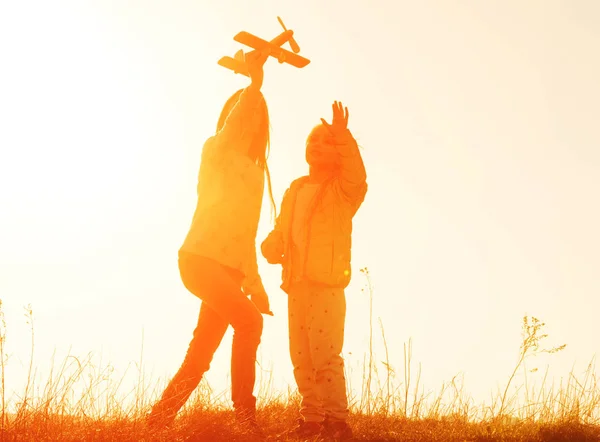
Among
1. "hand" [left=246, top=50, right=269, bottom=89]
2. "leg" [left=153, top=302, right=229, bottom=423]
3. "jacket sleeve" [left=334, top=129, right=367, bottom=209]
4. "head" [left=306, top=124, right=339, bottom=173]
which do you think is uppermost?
"hand" [left=246, top=50, right=269, bottom=89]

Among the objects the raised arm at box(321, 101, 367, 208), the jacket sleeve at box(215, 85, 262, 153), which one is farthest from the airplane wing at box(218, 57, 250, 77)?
the raised arm at box(321, 101, 367, 208)

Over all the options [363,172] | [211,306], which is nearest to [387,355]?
[363,172]

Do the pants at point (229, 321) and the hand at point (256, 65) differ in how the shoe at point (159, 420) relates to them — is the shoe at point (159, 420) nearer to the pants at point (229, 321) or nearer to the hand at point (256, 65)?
the pants at point (229, 321)

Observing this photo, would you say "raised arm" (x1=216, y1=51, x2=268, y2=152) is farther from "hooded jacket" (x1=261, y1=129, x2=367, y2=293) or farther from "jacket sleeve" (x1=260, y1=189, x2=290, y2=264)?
"jacket sleeve" (x1=260, y1=189, x2=290, y2=264)

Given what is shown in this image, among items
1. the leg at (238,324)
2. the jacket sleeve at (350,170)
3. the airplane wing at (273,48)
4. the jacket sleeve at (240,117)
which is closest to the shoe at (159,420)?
the leg at (238,324)

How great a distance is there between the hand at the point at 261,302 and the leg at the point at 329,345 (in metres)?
0.44

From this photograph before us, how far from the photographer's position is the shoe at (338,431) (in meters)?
4.65

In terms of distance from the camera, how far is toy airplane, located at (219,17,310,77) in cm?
476

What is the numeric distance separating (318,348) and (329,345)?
8 cm

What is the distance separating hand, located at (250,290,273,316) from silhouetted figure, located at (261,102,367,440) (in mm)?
436

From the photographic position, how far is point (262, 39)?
4805 mm

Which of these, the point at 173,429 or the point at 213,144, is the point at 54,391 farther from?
the point at 213,144

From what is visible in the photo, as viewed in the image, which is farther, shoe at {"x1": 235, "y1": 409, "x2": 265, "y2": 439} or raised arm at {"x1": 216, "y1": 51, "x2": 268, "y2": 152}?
raised arm at {"x1": 216, "y1": 51, "x2": 268, "y2": 152}

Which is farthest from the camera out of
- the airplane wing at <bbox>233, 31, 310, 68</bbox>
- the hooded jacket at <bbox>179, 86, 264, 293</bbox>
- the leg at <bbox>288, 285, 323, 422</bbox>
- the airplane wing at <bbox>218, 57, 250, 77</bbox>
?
the leg at <bbox>288, 285, 323, 422</bbox>
